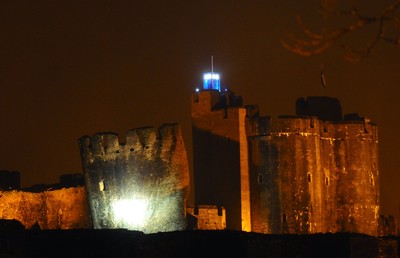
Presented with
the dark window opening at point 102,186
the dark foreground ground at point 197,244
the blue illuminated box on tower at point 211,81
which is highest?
the blue illuminated box on tower at point 211,81

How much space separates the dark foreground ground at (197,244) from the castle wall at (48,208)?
30.6ft

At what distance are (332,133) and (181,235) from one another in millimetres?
17491

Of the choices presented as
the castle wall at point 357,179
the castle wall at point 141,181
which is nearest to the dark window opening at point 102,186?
the castle wall at point 141,181

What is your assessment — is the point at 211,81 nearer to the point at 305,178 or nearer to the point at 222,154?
the point at 222,154

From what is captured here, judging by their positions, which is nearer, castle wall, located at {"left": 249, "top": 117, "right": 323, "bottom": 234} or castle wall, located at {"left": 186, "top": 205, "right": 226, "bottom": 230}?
castle wall, located at {"left": 186, "top": 205, "right": 226, "bottom": 230}

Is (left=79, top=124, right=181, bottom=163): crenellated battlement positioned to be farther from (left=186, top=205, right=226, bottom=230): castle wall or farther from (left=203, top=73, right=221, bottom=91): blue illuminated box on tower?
(left=203, top=73, right=221, bottom=91): blue illuminated box on tower

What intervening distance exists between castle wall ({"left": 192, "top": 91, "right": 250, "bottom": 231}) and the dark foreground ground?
12660mm

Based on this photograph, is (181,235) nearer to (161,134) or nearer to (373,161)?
(161,134)

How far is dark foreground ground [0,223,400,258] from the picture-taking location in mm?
33031

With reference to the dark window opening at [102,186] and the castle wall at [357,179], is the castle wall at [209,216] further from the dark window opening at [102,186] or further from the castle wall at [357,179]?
the castle wall at [357,179]

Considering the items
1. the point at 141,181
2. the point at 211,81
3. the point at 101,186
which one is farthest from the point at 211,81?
the point at 141,181

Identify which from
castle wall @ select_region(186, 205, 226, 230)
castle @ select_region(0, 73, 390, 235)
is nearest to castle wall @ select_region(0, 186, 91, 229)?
castle @ select_region(0, 73, 390, 235)

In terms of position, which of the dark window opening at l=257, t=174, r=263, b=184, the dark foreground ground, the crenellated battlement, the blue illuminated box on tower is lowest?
the dark foreground ground

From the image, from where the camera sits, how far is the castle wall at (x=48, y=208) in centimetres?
4547
